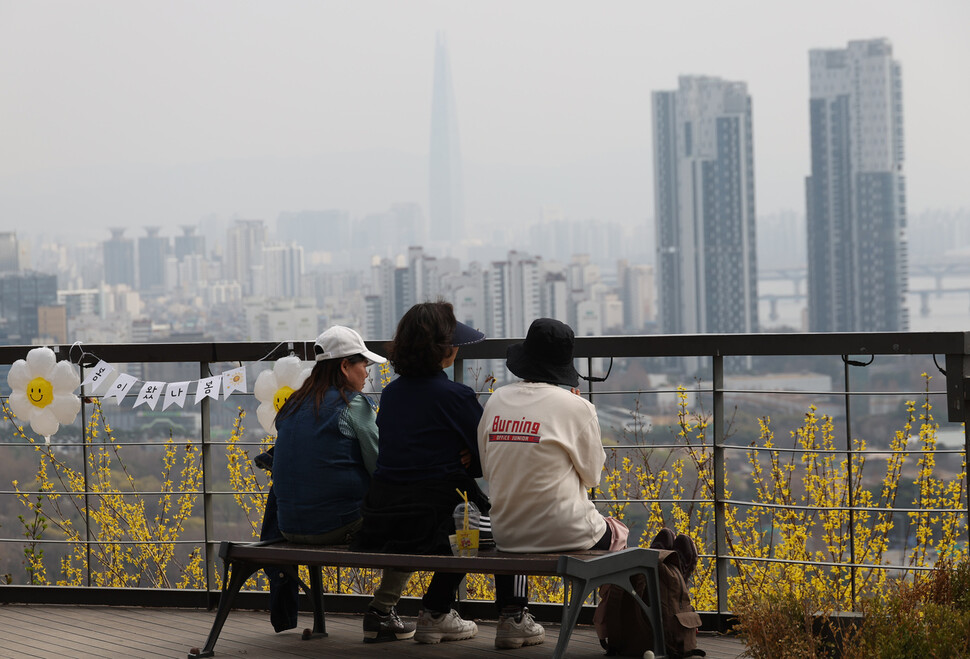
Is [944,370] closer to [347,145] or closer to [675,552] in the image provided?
[675,552]

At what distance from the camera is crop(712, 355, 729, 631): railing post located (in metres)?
3.59

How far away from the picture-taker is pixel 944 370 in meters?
3.35

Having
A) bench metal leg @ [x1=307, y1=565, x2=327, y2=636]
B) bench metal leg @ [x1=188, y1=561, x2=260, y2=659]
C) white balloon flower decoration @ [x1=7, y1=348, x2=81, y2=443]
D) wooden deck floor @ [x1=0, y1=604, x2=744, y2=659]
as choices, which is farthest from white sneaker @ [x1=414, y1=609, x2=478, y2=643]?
white balloon flower decoration @ [x1=7, y1=348, x2=81, y2=443]

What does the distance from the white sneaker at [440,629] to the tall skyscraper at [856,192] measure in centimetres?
8293

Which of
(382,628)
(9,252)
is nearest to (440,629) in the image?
(382,628)

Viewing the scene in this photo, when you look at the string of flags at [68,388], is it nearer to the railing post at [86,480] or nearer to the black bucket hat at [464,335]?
the railing post at [86,480]

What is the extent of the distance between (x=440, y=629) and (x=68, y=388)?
1797mm

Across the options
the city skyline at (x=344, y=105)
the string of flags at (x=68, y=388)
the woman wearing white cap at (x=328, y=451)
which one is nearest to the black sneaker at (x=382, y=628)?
the woman wearing white cap at (x=328, y=451)

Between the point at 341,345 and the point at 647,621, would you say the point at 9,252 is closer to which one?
the point at 341,345

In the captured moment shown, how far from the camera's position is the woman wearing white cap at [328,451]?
3480 mm

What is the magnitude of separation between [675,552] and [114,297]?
65.1 meters

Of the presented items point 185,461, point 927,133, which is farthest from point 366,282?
point 185,461

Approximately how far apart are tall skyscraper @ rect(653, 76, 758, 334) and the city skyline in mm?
4483

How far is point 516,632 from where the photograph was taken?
3510 millimetres
